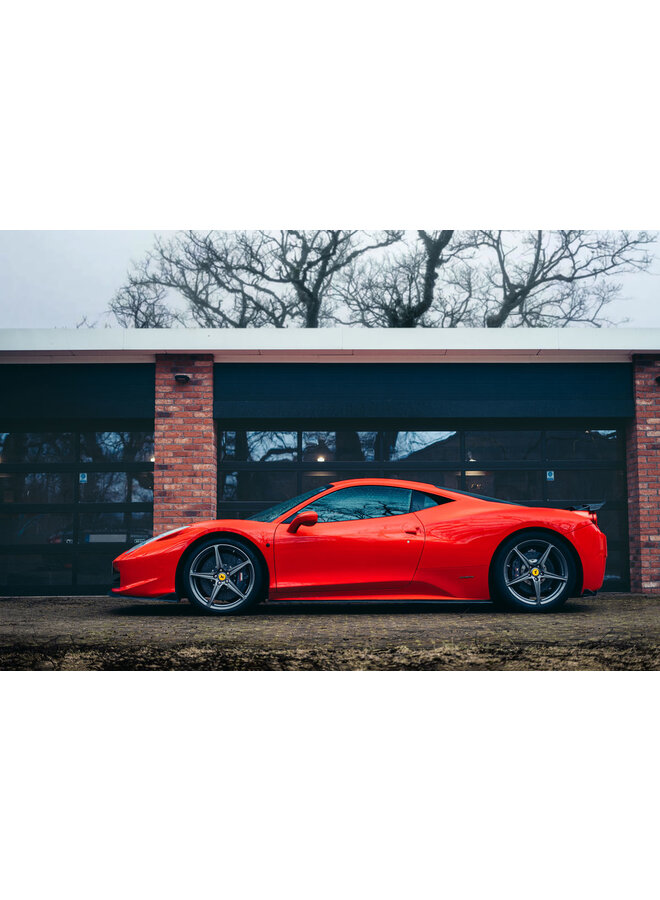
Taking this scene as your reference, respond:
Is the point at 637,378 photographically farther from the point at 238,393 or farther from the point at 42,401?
the point at 42,401

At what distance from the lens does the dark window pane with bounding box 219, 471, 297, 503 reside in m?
9.48

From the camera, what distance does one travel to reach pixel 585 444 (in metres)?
9.68

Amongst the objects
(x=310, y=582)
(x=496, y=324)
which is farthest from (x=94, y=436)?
(x=496, y=324)

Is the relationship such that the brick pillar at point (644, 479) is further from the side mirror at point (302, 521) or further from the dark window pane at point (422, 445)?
the side mirror at point (302, 521)

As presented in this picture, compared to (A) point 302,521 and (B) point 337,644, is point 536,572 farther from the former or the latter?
(B) point 337,644

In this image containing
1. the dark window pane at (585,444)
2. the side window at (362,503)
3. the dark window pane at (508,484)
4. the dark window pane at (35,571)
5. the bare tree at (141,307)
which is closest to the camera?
the side window at (362,503)

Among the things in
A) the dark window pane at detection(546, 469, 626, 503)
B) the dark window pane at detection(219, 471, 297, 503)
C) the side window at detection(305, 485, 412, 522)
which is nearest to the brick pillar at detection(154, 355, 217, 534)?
the dark window pane at detection(219, 471, 297, 503)

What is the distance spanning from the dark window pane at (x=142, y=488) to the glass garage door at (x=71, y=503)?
1 cm

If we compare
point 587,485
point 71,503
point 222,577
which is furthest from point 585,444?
point 71,503

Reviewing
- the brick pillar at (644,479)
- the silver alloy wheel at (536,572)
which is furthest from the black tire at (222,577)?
the brick pillar at (644,479)

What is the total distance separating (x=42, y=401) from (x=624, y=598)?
23.8ft

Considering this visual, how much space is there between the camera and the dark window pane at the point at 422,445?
9.59m

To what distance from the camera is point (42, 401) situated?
31.3 feet

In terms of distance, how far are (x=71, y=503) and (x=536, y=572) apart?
19.5 ft
